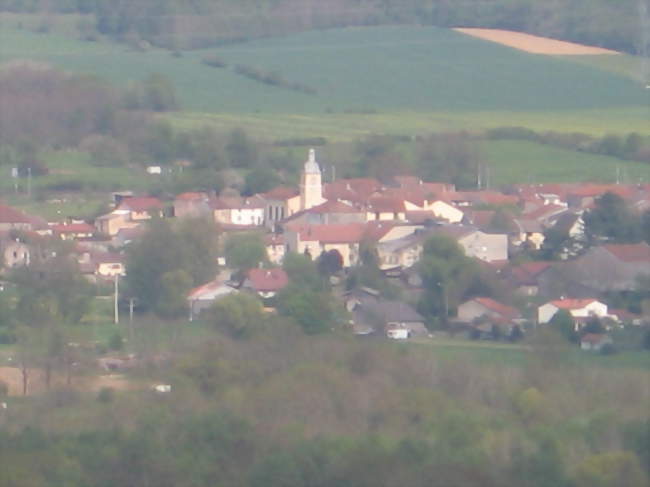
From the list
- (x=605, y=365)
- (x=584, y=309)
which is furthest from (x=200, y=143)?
(x=605, y=365)

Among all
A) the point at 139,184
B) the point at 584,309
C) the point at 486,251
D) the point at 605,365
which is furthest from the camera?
the point at 139,184

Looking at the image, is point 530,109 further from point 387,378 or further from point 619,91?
point 387,378

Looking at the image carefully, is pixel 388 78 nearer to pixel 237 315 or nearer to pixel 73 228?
pixel 73 228

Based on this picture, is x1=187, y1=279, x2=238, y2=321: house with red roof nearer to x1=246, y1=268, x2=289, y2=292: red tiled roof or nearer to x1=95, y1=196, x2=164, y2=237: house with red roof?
x1=246, y1=268, x2=289, y2=292: red tiled roof

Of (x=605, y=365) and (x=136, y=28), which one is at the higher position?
(x=136, y=28)

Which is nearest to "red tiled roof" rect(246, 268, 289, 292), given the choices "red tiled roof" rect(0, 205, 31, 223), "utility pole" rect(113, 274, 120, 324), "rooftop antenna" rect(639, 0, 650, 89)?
"utility pole" rect(113, 274, 120, 324)

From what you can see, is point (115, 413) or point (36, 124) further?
point (36, 124)

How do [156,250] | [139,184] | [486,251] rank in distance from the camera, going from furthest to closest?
[139,184] → [486,251] → [156,250]
